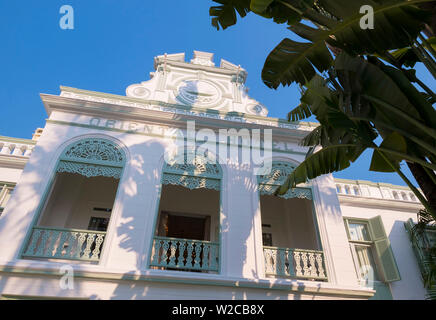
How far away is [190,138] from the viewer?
704 cm

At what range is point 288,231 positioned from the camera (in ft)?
26.6

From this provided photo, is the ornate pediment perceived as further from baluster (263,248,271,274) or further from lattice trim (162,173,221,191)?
baluster (263,248,271,274)

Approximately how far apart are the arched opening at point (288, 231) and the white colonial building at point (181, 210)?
0.03 metres

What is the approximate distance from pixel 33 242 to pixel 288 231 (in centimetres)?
631

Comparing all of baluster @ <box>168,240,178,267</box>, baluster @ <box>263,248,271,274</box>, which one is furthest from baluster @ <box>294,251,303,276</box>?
baluster @ <box>168,240,178,267</box>

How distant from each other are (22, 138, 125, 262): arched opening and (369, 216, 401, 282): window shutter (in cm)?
733

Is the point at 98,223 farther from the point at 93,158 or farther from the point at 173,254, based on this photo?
the point at 173,254

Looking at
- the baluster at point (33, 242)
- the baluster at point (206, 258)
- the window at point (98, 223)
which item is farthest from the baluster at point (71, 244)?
the baluster at point (206, 258)

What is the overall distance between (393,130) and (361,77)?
658 mm

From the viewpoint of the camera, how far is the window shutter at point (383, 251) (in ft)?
24.3

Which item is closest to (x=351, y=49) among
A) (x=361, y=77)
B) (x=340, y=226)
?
(x=361, y=77)

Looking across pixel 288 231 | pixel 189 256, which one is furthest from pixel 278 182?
pixel 189 256

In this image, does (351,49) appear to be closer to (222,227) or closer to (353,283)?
(222,227)

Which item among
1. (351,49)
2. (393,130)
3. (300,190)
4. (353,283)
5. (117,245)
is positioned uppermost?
(300,190)
